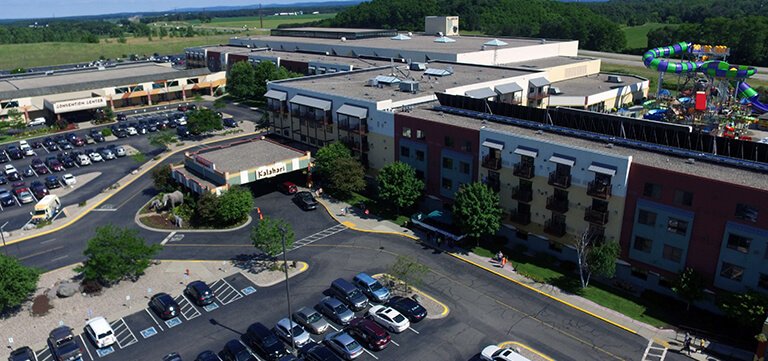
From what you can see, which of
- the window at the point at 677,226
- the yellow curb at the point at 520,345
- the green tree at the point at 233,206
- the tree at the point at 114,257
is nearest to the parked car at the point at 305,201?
the green tree at the point at 233,206

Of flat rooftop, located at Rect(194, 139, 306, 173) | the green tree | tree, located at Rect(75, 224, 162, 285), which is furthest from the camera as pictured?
flat rooftop, located at Rect(194, 139, 306, 173)

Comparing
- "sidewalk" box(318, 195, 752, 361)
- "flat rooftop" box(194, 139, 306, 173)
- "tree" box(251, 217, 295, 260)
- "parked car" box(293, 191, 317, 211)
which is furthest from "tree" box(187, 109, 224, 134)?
"tree" box(251, 217, 295, 260)

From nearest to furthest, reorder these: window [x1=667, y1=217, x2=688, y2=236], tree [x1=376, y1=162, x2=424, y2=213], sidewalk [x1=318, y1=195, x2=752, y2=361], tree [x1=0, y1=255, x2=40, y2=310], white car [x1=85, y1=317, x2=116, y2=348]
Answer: sidewalk [x1=318, y1=195, x2=752, y2=361] < white car [x1=85, y1=317, x2=116, y2=348] < window [x1=667, y1=217, x2=688, y2=236] < tree [x1=0, y1=255, x2=40, y2=310] < tree [x1=376, y1=162, x2=424, y2=213]

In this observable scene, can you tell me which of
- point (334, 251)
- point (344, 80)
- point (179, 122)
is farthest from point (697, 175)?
point (179, 122)

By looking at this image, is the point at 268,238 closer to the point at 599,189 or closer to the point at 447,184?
the point at 447,184

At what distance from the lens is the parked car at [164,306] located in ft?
158

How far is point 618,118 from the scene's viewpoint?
56.4m

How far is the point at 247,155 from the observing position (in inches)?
3073

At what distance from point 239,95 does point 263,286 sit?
86.6 metres

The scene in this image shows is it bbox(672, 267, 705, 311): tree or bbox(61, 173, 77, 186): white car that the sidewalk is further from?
bbox(61, 173, 77, 186): white car

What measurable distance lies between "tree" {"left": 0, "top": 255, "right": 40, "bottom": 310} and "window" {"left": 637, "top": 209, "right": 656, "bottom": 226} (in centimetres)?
5662

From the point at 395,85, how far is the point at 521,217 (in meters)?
36.9

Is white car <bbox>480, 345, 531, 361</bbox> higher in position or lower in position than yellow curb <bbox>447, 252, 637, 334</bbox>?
higher

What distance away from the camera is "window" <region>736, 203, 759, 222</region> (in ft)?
142
